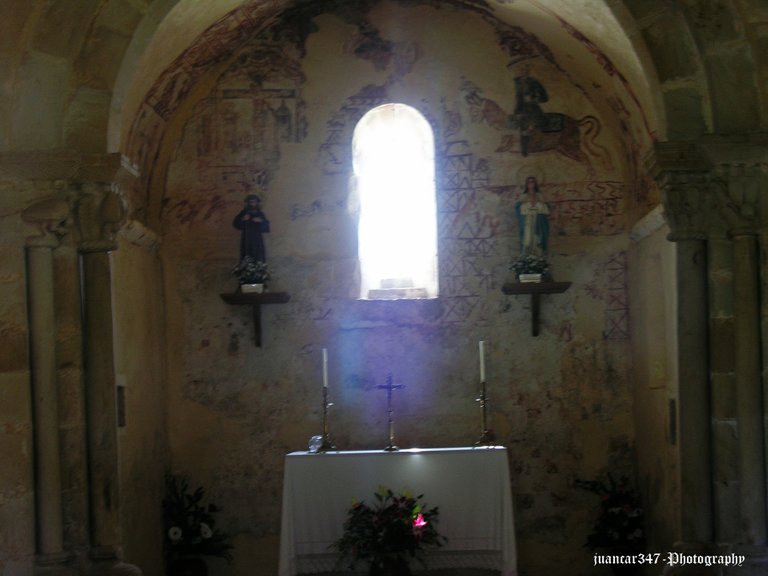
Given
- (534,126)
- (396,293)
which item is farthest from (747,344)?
(396,293)

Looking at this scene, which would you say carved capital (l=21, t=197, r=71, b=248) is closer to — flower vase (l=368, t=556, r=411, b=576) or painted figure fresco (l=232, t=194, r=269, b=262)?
painted figure fresco (l=232, t=194, r=269, b=262)

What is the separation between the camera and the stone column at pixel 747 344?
26.1 feet

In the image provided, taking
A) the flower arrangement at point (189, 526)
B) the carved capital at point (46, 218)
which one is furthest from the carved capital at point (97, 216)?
the flower arrangement at point (189, 526)

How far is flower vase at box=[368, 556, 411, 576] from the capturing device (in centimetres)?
884

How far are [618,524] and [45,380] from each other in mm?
5439

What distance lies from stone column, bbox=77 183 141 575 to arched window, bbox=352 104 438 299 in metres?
3.52

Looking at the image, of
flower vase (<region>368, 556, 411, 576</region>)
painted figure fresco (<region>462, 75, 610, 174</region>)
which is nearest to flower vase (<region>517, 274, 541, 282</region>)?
painted figure fresco (<region>462, 75, 610, 174</region>)

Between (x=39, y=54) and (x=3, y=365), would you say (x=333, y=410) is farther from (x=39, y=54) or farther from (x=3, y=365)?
(x=39, y=54)

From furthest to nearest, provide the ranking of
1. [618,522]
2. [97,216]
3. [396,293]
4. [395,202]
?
[395,202]
[396,293]
[618,522]
[97,216]

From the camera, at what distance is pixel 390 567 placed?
884 cm

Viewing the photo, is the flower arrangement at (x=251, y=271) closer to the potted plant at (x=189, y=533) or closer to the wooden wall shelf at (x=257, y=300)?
the wooden wall shelf at (x=257, y=300)

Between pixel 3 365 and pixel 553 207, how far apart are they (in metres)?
5.66

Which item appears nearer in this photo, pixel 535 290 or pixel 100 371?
pixel 100 371

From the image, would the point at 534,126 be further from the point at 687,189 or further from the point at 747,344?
the point at 747,344
